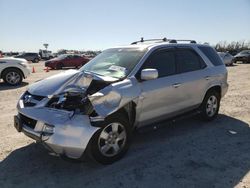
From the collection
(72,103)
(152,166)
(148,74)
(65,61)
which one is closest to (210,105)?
(148,74)

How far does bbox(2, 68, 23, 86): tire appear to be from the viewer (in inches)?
537

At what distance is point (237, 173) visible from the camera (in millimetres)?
4469

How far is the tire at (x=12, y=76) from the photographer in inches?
537

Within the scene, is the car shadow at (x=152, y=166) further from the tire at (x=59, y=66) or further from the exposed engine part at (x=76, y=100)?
the tire at (x=59, y=66)

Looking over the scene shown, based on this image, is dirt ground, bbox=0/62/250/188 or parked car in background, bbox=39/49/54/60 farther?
parked car in background, bbox=39/49/54/60

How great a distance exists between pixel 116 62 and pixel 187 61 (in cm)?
156

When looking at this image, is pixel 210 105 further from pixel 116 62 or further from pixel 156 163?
pixel 156 163

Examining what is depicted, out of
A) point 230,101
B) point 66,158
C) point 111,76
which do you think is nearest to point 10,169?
point 66,158

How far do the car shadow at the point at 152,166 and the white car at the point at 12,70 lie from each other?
8970 mm

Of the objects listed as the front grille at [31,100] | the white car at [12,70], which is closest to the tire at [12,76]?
the white car at [12,70]

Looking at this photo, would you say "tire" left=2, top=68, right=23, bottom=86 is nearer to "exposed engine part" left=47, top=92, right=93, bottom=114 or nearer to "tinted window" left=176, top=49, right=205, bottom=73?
"tinted window" left=176, top=49, right=205, bottom=73

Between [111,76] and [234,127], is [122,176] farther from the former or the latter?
[234,127]

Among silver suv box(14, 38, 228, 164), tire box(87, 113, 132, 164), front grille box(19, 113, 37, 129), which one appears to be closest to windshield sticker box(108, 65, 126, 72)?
silver suv box(14, 38, 228, 164)

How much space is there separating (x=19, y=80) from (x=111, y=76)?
9.79 meters
